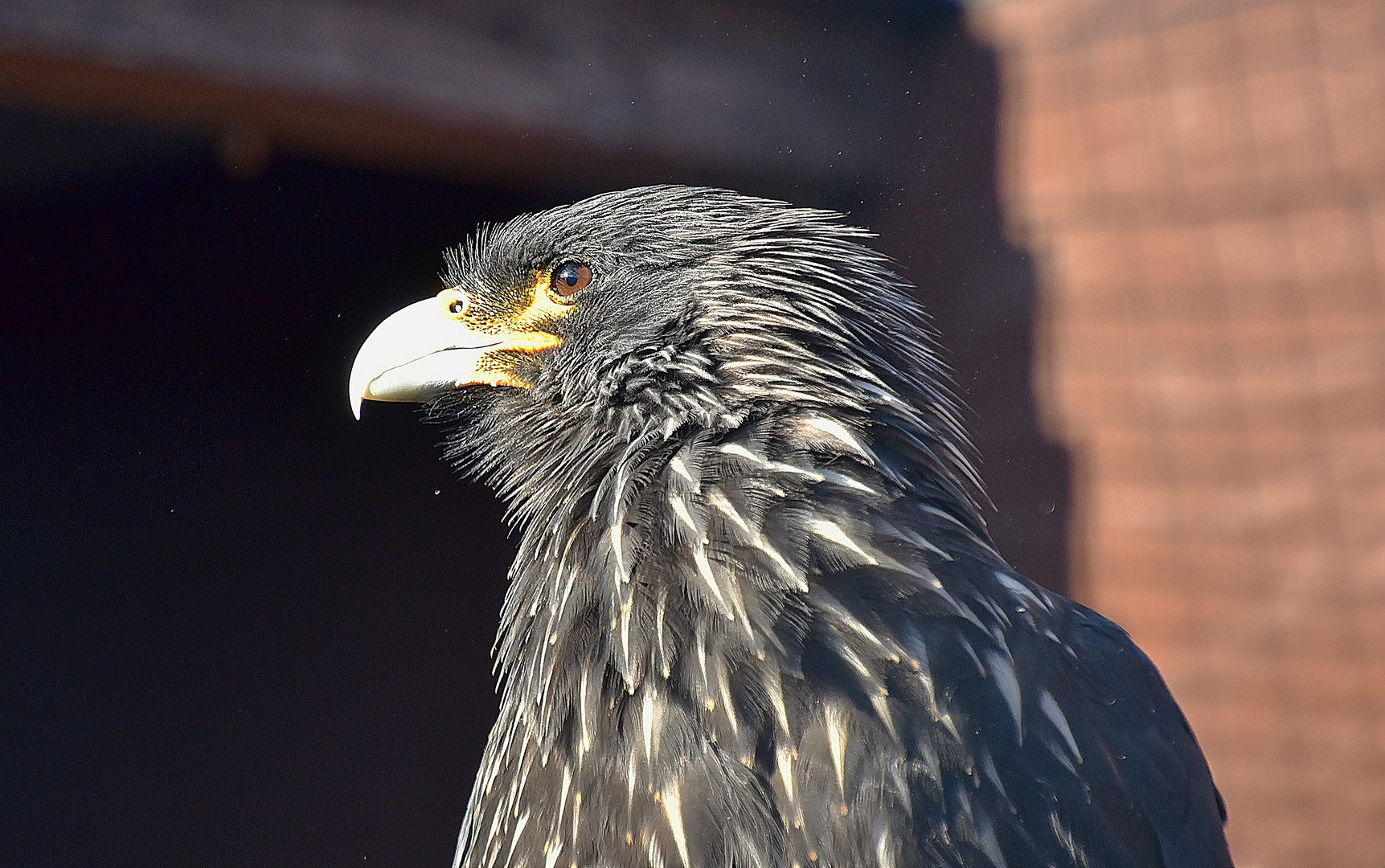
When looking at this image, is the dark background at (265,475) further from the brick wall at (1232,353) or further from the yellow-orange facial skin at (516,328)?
the yellow-orange facial skin at (516,328)

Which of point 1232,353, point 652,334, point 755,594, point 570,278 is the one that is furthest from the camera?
point 1232,353

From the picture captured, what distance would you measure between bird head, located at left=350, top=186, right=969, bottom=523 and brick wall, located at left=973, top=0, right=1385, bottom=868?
858 millimetres

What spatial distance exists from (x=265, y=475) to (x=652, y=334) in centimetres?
183

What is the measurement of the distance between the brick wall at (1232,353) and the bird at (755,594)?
870mm

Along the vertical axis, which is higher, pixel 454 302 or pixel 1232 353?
pixel 454 302

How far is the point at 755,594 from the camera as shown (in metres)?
1.30

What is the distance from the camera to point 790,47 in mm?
2287

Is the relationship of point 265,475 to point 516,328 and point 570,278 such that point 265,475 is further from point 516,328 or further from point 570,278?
point 570,278

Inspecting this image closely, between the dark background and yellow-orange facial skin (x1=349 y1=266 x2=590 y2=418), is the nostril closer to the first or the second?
yellow-orange facial skin (x1=349 y1=266 x2=590 y2=418)

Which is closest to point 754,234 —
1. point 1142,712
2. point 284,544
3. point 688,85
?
point 688,85

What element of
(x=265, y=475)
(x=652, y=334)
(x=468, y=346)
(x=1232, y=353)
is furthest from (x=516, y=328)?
(x=1232, y=353)

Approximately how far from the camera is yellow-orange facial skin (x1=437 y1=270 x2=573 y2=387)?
1738 millimetres

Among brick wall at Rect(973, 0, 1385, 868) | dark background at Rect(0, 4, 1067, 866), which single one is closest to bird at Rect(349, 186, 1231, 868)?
dark background at Rect(0, 4, 1067, 866)

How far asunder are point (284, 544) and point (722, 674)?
2129mm
